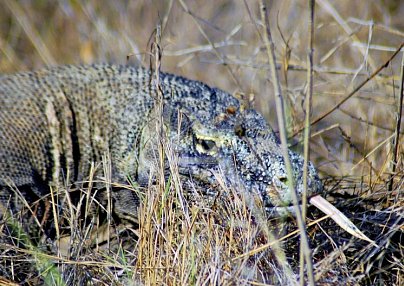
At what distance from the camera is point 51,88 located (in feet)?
13.2

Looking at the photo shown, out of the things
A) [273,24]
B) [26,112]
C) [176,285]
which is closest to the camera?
[176,285]

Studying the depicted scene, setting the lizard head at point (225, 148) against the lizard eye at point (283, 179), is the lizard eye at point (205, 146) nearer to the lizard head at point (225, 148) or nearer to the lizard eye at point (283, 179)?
the lizard head at point (225, 148)

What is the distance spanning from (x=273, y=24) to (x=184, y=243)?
14.6ft

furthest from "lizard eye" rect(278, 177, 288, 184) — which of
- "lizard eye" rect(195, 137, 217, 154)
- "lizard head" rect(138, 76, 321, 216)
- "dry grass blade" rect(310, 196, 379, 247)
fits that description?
"lizard eye" rect(195, 137, 217, 154)

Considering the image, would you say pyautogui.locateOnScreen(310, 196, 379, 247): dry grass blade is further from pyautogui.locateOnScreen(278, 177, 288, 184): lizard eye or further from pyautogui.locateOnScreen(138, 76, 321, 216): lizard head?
pyautogui.locateOnScreen(278, 177, 288, 184): lizard eye

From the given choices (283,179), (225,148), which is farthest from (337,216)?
(225,148)

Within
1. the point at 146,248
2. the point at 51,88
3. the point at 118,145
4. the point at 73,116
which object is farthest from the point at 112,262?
the point at 51,88

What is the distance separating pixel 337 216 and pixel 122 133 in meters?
1.32

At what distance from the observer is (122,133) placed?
3.71 meters

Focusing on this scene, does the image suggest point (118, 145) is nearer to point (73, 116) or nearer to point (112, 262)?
point (73, 116)

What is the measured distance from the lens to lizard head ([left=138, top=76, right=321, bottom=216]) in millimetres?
3086

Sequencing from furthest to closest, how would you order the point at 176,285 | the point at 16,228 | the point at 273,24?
the point at 273,24 → the point at 16,228 → the point at 176,285

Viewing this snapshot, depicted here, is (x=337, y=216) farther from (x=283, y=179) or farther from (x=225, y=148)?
(x=225, y=148)

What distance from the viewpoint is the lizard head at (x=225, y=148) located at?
309cm
